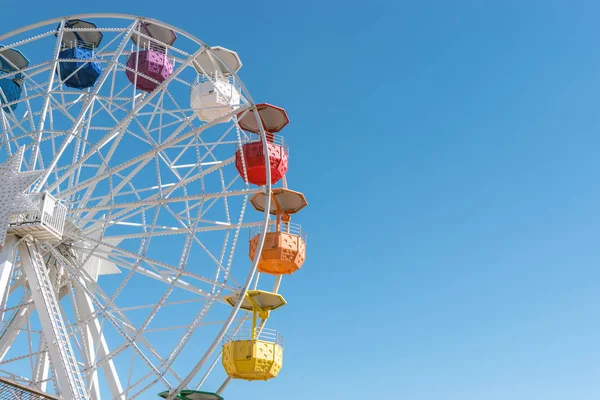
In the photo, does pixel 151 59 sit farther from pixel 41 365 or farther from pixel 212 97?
pixel 41 365

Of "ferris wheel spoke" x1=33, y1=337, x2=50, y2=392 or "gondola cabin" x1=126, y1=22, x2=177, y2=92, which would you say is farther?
"gondola cabin" x1=126, y1=22, x2=177, y2=92

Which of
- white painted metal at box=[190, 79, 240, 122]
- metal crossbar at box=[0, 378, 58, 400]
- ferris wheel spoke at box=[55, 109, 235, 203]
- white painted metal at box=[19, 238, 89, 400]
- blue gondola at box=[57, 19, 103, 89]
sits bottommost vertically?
metal crossbar at box=[0, 378, 58, 400]

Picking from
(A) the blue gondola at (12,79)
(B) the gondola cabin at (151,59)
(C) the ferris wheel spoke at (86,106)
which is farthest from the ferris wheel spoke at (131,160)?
(A) the blue gondola at (12,79)

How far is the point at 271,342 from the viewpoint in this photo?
19328 mm

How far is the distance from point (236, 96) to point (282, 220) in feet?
13.6

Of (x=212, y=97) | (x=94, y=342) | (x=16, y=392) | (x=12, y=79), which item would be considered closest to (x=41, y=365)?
(x=94, y=342)

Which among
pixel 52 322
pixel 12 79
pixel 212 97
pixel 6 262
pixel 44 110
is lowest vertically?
pixel 52 322

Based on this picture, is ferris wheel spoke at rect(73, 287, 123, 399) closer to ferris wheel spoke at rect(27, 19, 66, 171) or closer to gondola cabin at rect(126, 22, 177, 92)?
ferris wheel spoke at rect(27, 19, 66, 171)

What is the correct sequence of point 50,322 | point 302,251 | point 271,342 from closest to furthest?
point 50,322
point 271,342
point 302,251

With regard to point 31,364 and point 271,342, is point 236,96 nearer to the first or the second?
point 271,342

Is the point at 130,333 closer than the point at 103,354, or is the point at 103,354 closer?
the point at 130,333

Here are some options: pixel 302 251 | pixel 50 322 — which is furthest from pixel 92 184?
pixel 302 251

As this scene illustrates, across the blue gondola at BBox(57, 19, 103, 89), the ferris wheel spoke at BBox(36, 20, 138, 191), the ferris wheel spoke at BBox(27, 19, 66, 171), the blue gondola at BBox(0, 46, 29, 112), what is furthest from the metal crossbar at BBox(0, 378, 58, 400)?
the blue gondola at BBox(0, 46, 29, 112)

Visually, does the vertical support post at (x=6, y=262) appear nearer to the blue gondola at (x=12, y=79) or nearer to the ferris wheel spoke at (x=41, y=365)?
the ferris wheel spoke at (x=41, y=365)
